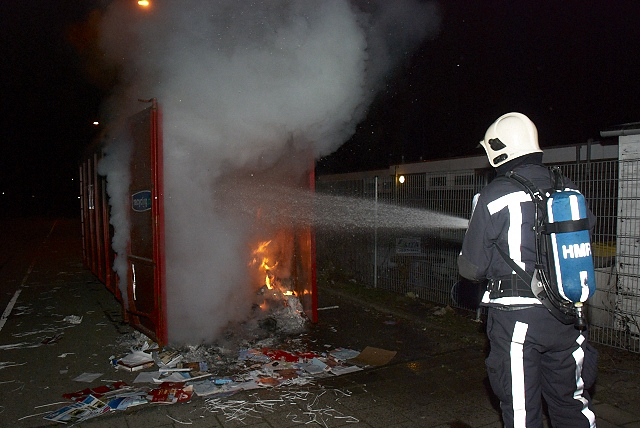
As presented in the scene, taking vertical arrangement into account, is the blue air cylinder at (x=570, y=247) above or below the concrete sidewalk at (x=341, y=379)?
above

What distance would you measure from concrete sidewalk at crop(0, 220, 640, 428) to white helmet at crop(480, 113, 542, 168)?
220 cm

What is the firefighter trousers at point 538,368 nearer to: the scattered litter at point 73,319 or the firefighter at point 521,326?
the firefighter at point 521,326

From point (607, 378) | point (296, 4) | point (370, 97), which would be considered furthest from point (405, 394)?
point (296, 4)

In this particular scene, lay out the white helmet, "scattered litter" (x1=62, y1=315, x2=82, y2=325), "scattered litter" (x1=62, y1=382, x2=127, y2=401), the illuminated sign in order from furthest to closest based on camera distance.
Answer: "scattered litter" (x1=62, y1=315, x2=82, y2=325) < the illuminated sign < "scattered litter" (x1=62, y1=382, x2=127, y2=401) < the white helmet

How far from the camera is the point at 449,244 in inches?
293

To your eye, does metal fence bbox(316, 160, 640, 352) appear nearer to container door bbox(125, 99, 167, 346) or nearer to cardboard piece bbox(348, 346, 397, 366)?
cardboard piece bbox(348, 346, 397, 366)

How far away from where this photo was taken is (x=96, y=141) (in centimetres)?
888

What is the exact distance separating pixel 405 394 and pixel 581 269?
2339 mm

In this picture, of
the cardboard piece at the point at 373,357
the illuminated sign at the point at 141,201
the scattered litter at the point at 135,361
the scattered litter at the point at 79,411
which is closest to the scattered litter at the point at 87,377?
the scattered litter at the point at 135,361

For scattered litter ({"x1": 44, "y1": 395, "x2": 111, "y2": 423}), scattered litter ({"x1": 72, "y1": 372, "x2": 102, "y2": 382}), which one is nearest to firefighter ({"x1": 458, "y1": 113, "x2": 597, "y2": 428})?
scattered litter ({"x1": 44, "y1": 395, "x2": 111, "y2": 423})

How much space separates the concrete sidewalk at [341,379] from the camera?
373cm

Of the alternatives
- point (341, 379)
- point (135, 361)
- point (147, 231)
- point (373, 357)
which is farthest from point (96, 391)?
point (373, 357)

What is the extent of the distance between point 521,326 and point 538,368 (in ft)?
0.81

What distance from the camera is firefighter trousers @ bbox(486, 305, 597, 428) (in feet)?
8.14
